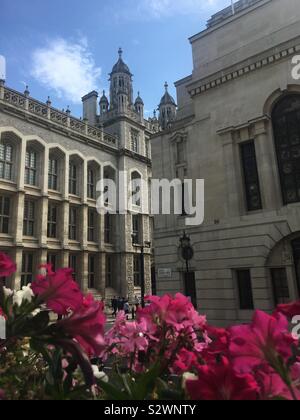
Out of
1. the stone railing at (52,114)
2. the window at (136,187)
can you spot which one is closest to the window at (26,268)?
the stone railing at (52,114)

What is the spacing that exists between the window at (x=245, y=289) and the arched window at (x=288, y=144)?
3.60 m

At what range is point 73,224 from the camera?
1170 inches

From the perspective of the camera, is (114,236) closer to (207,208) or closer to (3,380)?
(207,208)

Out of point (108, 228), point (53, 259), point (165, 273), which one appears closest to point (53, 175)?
point (53, 259)

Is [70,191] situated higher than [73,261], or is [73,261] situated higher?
[70,191]

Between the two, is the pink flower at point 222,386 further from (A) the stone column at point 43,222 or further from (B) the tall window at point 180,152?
(A) the stone column at point 43,222

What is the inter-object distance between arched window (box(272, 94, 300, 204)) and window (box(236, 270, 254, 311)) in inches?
142

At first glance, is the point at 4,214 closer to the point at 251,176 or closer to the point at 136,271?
the point at 136,271

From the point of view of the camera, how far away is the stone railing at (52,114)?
25.6 meters

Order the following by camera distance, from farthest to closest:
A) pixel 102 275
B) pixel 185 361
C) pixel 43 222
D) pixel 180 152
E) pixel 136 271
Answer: pixel 136 271 < pixel 102 275 < pixel 43 222 < pixel 180 152 < pixel 185 361

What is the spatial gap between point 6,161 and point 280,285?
2162 cm

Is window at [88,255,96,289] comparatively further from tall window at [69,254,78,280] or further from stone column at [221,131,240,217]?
stone column at [221,131,240,217]

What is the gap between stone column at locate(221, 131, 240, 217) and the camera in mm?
14570
